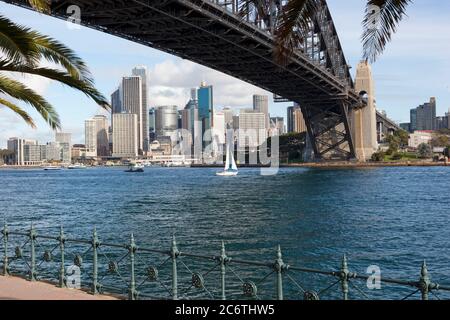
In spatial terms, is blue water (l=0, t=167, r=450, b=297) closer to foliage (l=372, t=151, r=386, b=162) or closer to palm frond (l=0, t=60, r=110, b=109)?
palm frond (l=0, t=60, r=110, b=109)

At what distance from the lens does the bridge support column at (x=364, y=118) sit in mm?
96625

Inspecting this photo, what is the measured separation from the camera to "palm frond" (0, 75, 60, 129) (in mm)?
9109

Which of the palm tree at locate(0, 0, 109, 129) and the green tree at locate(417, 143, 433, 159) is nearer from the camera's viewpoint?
Answer: the palm tree at locate(0, 0, 109, 129)

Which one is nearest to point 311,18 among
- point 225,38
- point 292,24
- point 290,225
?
point 292,24

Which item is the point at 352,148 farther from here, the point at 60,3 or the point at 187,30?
the point at 60,3

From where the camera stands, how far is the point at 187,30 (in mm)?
41188

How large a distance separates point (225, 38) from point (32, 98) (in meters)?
34.0

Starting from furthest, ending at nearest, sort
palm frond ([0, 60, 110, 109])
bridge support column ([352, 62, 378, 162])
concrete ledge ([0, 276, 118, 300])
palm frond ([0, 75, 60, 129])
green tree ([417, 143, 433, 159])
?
1. green tree ([417, 143, 433, 159])
2. bridge support column ([352, 62, 378, 162])
3. palm frond ([0, 75, 60, 129])
4. palm frond ([0, 60, 110, 109])
5. concrete ledge ([0, 276, 118, 300])

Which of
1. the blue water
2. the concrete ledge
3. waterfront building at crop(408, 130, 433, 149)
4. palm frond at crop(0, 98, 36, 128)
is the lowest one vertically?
the blue water

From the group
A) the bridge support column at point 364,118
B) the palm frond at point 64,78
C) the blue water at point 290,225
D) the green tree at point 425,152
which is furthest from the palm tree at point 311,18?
the green tree at point 425,152

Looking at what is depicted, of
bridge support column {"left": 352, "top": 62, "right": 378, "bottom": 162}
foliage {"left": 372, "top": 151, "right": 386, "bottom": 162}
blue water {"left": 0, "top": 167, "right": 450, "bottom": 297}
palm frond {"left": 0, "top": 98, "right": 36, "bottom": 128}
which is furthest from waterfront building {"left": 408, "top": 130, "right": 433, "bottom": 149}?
palm frond {"left": 0, "top": 98, "right": 36, "bottom": 128}

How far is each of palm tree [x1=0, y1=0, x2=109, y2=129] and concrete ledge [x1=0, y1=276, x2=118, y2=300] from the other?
240 cm

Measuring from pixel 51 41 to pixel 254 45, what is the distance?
38.6 m
